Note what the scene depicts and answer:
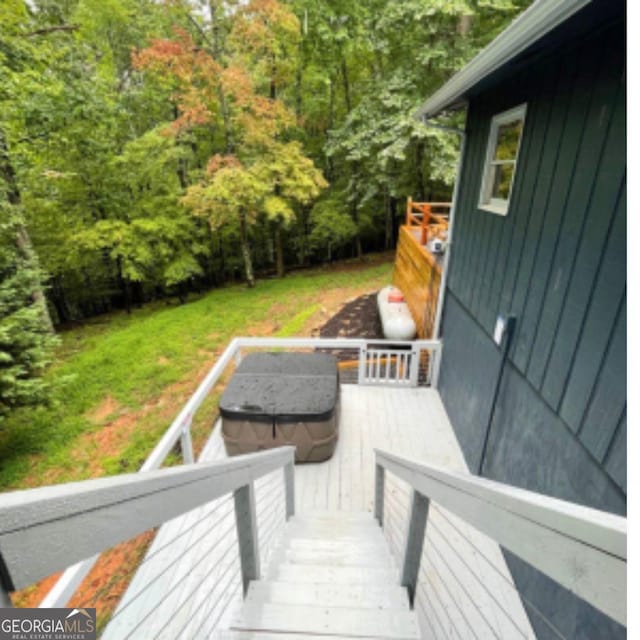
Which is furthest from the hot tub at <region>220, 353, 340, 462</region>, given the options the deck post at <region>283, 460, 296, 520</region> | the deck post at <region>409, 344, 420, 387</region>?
the deck post at <region>409, 344, 420, 387</region>

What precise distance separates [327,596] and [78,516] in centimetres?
163

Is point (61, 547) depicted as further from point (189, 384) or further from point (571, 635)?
point (189, 384)

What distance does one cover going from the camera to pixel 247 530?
142 cm

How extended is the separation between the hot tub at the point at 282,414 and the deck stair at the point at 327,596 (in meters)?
1.30

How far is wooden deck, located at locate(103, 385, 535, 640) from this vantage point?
86.7 inches

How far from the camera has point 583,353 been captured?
2.00m

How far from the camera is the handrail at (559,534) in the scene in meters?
0.46

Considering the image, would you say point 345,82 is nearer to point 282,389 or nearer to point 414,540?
point 282,389

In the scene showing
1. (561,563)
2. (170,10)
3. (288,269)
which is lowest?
(288,269)

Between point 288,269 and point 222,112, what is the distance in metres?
6.50

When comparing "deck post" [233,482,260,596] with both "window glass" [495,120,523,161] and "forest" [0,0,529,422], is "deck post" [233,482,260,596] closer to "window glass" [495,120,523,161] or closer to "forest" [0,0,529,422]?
"window glass" [495,120,523,161]

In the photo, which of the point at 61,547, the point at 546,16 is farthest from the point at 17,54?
the point at 61,547

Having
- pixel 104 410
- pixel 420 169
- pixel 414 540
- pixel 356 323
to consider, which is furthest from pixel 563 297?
pixel 420 169

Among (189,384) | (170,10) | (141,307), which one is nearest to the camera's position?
(189,384)
